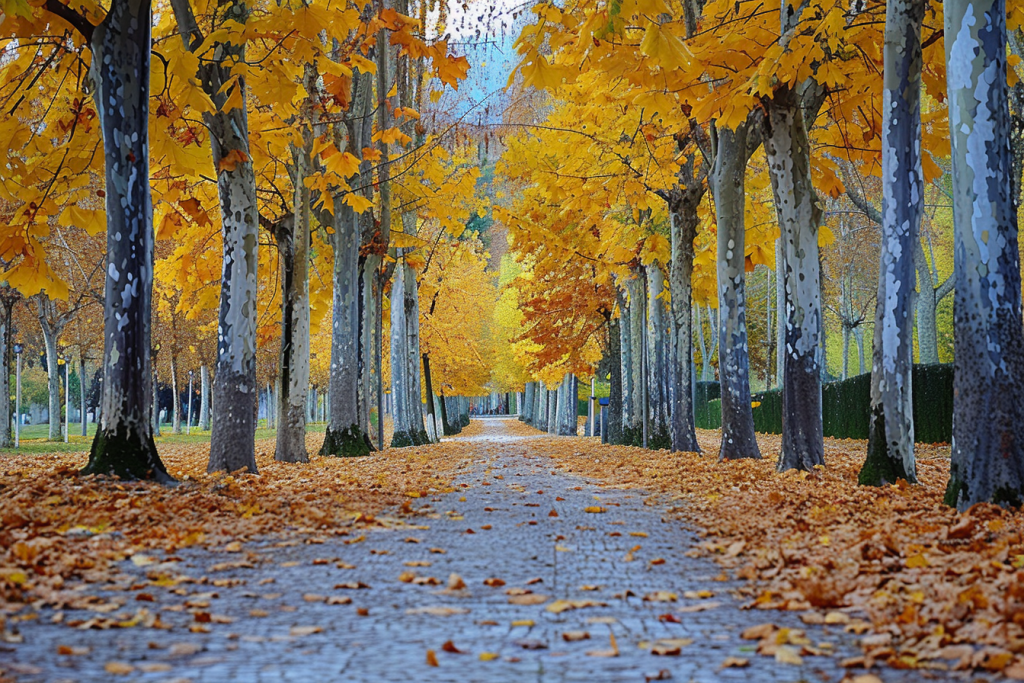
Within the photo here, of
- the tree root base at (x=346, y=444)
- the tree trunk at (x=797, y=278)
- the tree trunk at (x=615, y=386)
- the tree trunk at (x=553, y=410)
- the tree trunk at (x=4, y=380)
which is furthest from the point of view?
the tree trunk at (x=553, y=410)

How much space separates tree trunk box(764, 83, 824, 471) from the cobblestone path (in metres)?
4.55

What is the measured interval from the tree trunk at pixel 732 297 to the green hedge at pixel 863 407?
3.16 metres

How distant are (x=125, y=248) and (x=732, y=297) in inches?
317

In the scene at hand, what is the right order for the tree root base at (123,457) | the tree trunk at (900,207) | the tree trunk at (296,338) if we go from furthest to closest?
the tree trunk at (296,338)
the tree trunk at (900,207)
the tree root base at (123,457)

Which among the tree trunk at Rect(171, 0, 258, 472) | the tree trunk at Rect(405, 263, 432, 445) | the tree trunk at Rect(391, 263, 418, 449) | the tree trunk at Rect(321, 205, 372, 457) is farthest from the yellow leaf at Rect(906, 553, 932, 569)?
the tree trunk at Rect(405, 263, 432, 445)

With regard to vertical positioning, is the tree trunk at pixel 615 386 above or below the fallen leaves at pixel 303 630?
above

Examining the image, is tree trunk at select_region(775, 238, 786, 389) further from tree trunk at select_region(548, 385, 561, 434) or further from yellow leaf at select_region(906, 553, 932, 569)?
tree trunk at select_region(548, 385, 561, 434)

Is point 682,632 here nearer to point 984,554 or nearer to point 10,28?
point 984,554

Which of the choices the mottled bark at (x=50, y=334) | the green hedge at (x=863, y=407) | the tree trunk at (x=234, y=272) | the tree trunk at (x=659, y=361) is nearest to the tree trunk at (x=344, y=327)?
the tree trunk at (x=234, y=272)

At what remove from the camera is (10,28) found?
301 inches

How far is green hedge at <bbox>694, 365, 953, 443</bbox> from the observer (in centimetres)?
1598

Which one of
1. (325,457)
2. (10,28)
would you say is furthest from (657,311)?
(10,28)

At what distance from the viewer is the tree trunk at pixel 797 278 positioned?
32.4 feet

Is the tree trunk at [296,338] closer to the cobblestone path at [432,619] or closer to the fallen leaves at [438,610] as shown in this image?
the cobblestone path at [432,619]
